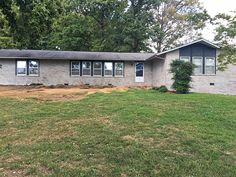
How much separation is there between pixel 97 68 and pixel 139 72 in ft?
12.6

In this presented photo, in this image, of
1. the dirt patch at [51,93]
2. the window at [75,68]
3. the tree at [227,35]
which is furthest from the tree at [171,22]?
the tree at [227,35]

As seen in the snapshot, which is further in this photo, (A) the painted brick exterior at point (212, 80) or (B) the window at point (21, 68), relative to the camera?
(B) the window at point (21, 68)

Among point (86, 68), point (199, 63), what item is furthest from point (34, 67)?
point (199, 63)

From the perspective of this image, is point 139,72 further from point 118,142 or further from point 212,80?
point 118,142

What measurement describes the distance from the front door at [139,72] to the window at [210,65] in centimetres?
591

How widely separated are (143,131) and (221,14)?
288 inches

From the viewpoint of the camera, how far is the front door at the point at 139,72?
2669 cm

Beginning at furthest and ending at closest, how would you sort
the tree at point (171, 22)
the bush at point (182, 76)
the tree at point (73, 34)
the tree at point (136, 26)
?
the tree at point (171, 22) → the tree at point (136, 26) → the tree at point (73, 34) → the bush at point (182, 76)

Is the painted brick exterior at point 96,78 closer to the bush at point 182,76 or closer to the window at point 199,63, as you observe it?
the window at point 199,63

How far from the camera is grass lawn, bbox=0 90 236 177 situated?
539 cm

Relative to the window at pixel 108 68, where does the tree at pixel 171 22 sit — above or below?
above

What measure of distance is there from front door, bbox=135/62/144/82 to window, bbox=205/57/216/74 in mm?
5911

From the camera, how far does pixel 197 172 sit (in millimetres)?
5309

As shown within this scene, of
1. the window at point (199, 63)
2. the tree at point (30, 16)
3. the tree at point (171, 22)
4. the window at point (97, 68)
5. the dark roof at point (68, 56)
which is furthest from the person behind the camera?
the tree at point (171, 22)
